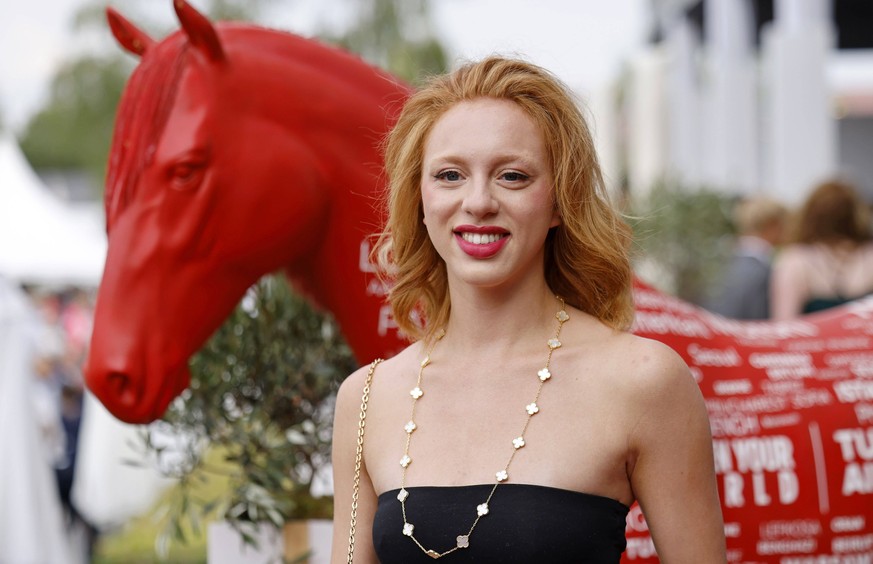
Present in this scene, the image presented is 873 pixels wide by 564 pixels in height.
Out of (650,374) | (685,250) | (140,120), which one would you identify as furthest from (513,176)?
(685,250)

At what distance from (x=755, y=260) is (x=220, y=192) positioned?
209 inches

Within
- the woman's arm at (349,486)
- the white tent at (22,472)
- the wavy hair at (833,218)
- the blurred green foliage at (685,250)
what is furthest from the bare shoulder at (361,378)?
the blurred green foliage at (685,250)

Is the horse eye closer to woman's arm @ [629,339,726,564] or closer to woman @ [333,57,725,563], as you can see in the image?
woman @ [333,57,725,563]

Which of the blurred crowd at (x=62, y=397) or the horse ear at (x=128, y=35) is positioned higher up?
the horse ear at (x=128, y=35)

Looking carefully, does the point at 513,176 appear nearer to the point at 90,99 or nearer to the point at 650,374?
the point at 650,374

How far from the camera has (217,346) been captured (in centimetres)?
344

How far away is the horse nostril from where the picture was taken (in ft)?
8.92

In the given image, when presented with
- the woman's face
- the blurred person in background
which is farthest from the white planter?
the blurred person in background

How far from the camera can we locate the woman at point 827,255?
495cm

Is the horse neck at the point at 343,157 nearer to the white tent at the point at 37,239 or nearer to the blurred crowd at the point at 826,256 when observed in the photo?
the blurred crowd at the point at 826,256

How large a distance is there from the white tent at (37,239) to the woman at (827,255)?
886 cm

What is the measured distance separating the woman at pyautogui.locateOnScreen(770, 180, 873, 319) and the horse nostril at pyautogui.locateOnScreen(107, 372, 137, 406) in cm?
316

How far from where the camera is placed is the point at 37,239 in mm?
12945

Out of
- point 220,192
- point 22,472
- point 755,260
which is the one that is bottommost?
point 22,472
